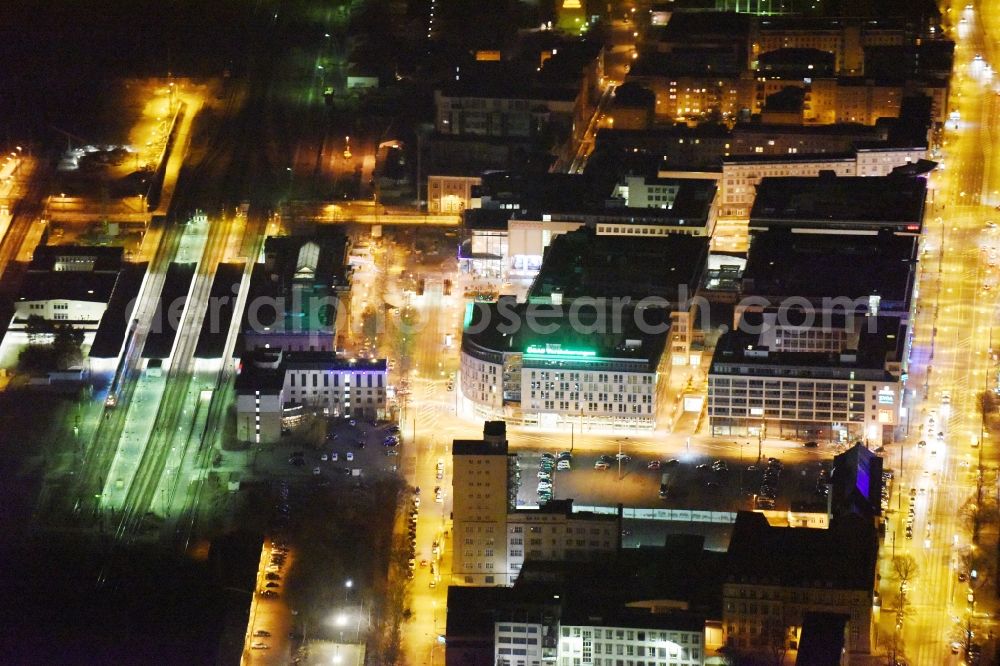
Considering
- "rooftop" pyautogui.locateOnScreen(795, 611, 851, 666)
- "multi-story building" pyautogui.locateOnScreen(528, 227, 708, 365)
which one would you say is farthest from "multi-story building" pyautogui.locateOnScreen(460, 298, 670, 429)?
"rooftop" pyautogui.locateOnScreen(795, 611, 851, 666)

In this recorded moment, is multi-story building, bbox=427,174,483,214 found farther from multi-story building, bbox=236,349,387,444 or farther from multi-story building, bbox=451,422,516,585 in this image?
multi-story building, bbox=451,422,516,585

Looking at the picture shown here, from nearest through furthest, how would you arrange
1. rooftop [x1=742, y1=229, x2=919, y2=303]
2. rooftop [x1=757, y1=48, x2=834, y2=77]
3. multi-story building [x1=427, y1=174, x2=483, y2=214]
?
rooftop [x1=742, y1=229, x2=919, y2=303] → multi-story building [x1=427, y1=174, x2=483, y2=214] → rooftop [x1=757, y1=48, x2=834, y2=77]

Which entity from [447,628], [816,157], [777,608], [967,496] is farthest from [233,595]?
[816,157]

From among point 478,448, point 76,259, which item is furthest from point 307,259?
point 478,448

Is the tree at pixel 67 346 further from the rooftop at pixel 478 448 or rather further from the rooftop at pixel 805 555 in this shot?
the rooftop at pixel 805 555

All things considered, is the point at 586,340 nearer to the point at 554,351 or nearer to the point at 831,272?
the point at 554,351
